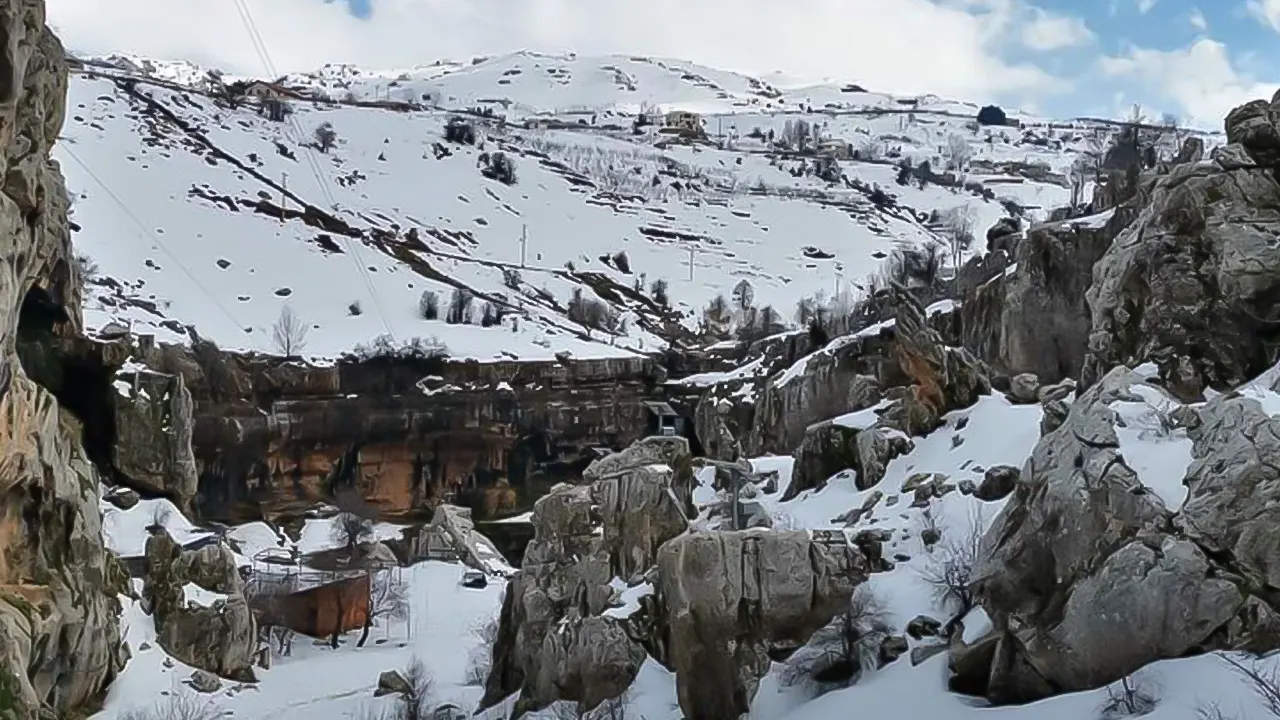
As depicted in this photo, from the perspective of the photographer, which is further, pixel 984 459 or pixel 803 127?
Answer: pixel 803 127

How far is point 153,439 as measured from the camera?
40.4 meters

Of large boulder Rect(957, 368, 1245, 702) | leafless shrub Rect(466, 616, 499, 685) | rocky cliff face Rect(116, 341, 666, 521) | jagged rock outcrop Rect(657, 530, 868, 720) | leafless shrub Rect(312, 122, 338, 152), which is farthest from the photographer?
leafless shrub Rect(312, 122, 338, 152)

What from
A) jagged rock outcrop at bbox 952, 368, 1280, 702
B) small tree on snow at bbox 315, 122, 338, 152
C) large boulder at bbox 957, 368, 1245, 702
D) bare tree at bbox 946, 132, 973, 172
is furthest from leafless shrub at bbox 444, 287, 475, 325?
bare tree at bbox 946, 132, 973, 172

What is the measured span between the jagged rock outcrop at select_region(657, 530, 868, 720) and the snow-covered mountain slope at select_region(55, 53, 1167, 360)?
50147 millimetres

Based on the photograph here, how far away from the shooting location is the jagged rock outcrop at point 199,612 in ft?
100

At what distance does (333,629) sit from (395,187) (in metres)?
72.9

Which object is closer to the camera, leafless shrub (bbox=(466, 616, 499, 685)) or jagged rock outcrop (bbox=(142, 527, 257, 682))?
jagged rock outcrop (bbox=(142, 527, 257, 682))

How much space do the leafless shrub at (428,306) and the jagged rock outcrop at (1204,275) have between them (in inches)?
2278

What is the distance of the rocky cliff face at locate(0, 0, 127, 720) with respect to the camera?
18.3 metres

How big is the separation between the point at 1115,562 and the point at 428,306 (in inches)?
2592

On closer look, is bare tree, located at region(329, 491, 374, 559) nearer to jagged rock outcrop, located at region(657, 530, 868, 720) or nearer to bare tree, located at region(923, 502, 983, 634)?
jagged rock outcrop, located at region(657, 530, 868, 720)

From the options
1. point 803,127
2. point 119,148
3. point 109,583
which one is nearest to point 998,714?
point 109,583

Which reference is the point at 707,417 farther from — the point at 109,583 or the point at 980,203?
the point at 980,203

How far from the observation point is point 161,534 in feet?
107
